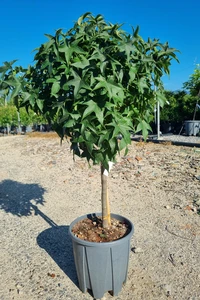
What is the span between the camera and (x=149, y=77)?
1677mm

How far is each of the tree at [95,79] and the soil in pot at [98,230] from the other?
1.95 ft

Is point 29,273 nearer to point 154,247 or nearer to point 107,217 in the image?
point 107,217

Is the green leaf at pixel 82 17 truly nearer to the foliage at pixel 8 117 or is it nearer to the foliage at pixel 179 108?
the foliage at pixel 179 108

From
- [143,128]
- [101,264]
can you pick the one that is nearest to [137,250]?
[101,264]

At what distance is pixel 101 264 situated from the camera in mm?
1823

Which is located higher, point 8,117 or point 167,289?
point 8,117

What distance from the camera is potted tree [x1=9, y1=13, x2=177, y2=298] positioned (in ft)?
4.80

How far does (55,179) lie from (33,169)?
1011 mm

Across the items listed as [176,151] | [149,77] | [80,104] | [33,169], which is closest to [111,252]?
[80,104]

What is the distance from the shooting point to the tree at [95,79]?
1.46m

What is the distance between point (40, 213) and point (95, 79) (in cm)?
249

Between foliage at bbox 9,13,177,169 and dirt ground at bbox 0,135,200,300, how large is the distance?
1.16 metres

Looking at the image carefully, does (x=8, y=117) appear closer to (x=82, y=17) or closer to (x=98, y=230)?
(x=98, y=230)

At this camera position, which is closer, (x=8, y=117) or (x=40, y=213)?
(x=40, y=213)
